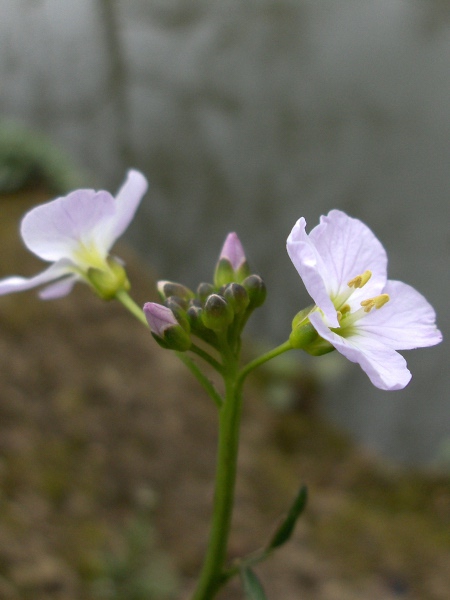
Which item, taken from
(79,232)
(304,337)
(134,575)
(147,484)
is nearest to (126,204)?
(79,232)

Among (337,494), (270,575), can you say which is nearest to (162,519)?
(270,575)

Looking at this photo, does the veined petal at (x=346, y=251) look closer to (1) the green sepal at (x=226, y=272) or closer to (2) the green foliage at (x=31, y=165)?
(1) the green sepal at (x=226, y=272)

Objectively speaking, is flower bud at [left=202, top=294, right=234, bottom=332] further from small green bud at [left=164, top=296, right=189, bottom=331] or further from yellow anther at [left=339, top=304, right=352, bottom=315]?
yellow anther at [left=339, top=304, right=352, bottom=315]

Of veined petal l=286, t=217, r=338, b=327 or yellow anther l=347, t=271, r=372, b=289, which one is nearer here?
veined petal l=286, t=217, r=338, b=327

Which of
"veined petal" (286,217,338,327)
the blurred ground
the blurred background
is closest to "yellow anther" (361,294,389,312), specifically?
"veined petal" (286,217,338,327)

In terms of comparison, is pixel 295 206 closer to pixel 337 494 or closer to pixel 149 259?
pixel 149 259

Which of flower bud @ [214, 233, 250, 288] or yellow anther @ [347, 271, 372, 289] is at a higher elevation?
flower bud @ [214, 233, 250, 288]
